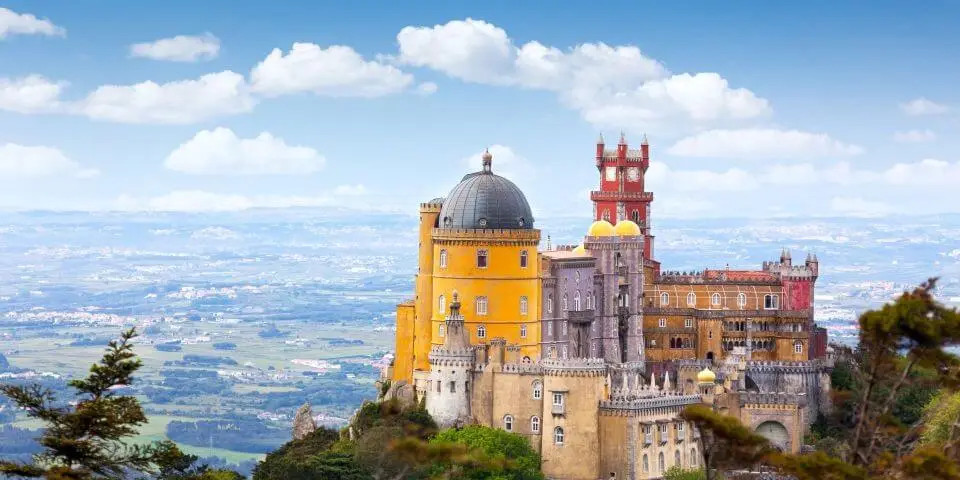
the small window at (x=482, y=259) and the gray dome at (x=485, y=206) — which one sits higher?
the gray dome at (x=485, y=206)

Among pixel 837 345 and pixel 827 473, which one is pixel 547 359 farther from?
pixel 827 473

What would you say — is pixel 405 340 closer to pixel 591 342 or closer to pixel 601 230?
pixel 591 342

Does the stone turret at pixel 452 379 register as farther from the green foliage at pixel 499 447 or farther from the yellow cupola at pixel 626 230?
the yellow cupola at pixel 626 230

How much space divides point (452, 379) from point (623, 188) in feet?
131

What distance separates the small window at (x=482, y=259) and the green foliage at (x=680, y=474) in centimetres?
1679

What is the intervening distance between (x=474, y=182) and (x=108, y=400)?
51.5 m

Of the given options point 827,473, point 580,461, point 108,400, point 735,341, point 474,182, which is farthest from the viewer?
point 735,341

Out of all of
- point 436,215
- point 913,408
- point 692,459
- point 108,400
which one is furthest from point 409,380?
point 108,400

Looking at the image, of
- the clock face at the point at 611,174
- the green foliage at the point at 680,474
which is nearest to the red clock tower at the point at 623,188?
the clock face at the point at 611,174

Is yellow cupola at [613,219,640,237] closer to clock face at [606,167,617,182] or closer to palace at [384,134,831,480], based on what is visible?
palace at [384,134,831,480]

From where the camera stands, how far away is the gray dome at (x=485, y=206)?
11362cm

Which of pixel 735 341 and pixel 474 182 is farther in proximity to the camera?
pixel 735 341

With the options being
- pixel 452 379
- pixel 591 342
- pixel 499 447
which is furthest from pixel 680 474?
pixel 591 342

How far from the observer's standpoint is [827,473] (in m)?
60.1
